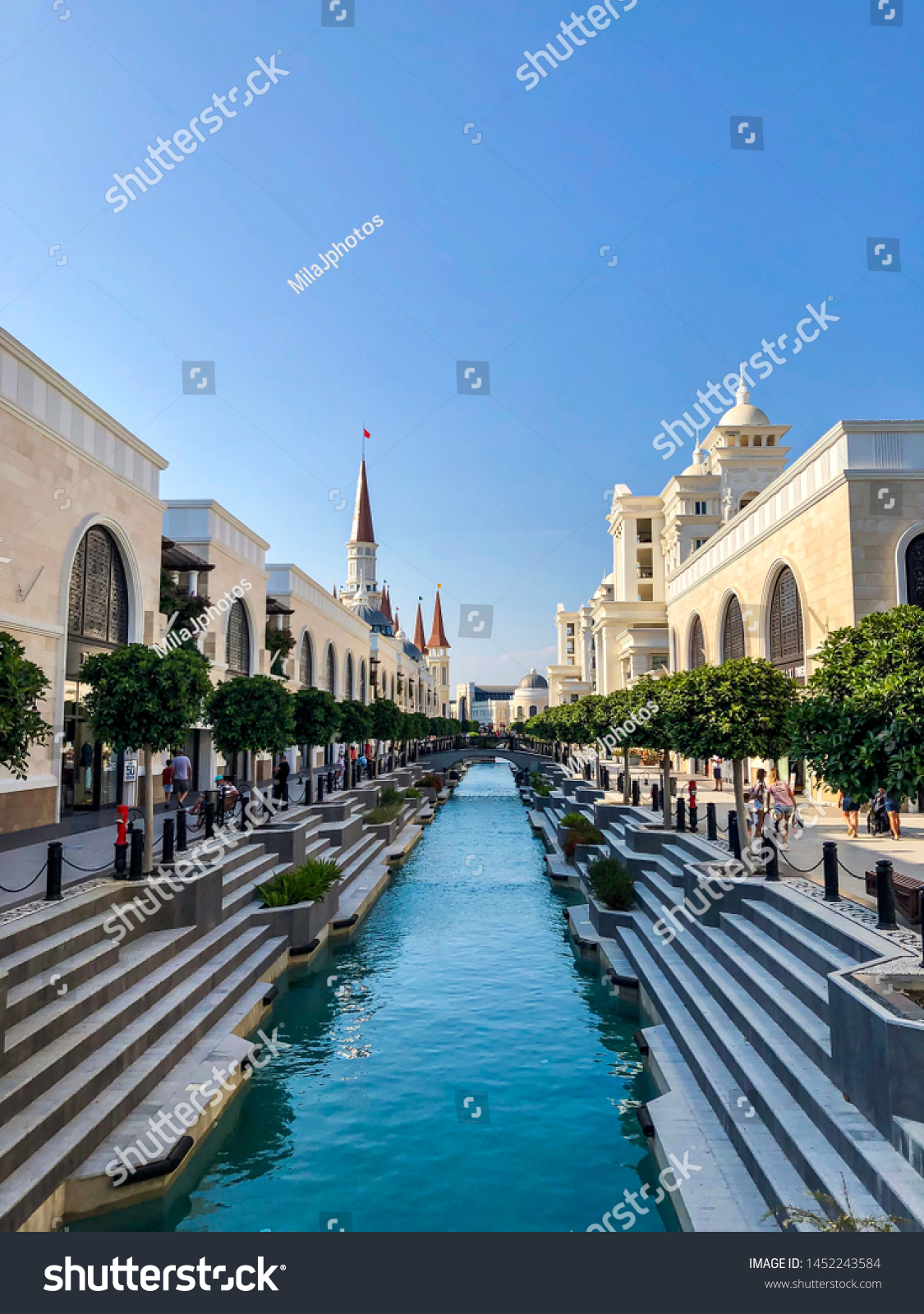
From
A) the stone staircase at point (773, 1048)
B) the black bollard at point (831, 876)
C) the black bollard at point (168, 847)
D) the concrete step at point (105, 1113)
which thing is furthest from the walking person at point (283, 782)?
the black bollard at point (831, 876)

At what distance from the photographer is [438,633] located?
483ft

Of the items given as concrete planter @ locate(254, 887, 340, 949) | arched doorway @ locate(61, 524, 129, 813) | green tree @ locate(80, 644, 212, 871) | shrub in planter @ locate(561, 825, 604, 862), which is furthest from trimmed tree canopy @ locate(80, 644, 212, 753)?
shrub in planter @ locate(561, 825, 604, 862)

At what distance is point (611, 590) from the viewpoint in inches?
2938

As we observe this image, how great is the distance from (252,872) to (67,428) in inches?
429

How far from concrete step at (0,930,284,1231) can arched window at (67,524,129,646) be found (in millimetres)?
11204

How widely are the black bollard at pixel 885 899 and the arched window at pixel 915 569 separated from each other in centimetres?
1482

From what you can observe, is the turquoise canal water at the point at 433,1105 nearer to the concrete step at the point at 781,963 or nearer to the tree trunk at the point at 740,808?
the concrete step at the point at 781,963

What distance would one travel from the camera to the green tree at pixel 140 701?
12.5 meters

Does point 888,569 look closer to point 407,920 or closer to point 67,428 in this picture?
point 407,920

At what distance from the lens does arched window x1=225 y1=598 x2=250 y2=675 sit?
105ft

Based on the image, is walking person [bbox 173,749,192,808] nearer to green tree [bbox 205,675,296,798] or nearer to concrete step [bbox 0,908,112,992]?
green tree [bbox 205,675,296,798]

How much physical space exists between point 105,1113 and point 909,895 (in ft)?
27.0

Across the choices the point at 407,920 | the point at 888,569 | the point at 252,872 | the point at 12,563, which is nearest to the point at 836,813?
the point at 888,569
